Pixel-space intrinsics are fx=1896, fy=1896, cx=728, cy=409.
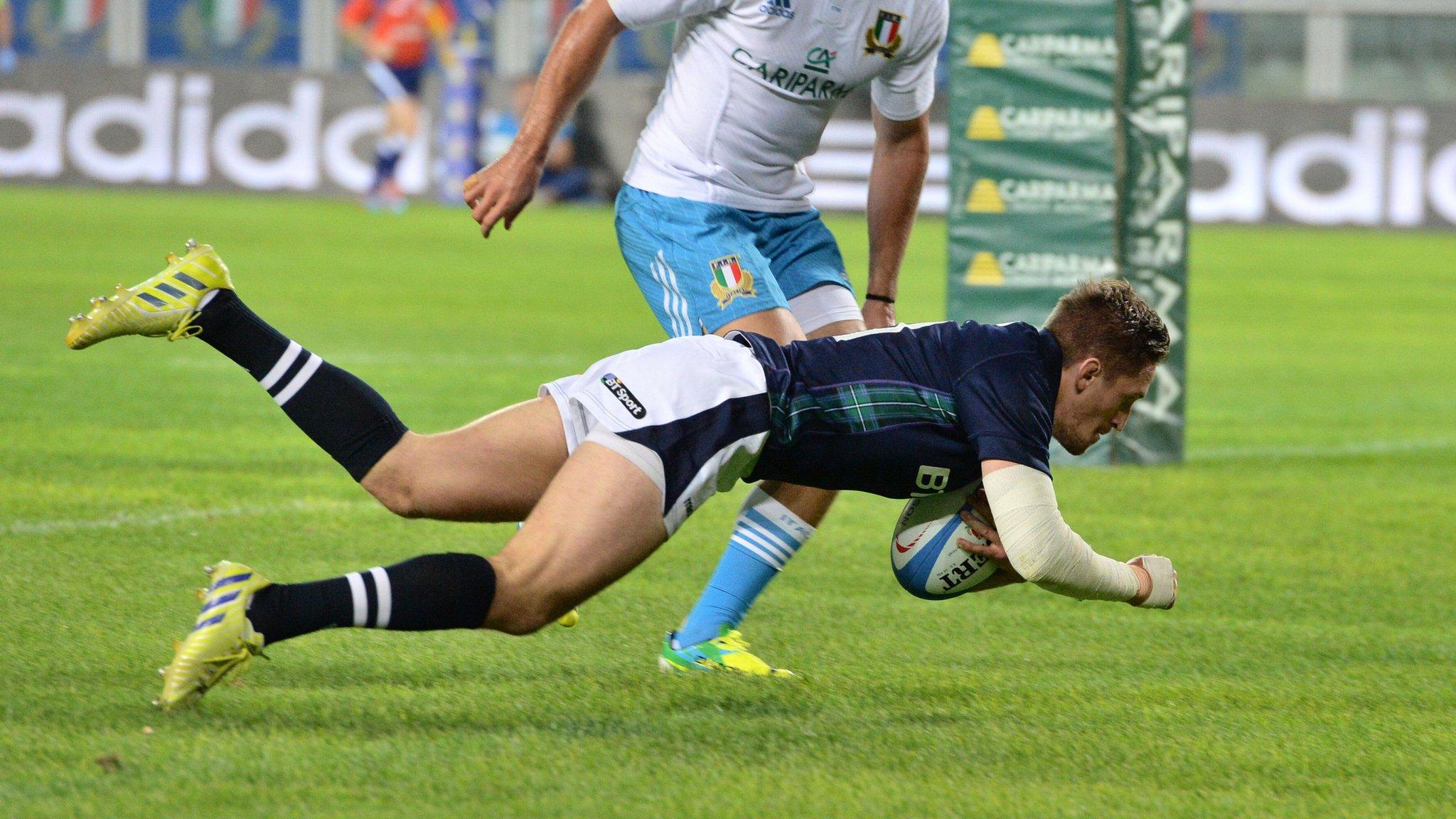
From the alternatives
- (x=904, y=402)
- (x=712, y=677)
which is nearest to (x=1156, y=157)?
(x=904, y=402)

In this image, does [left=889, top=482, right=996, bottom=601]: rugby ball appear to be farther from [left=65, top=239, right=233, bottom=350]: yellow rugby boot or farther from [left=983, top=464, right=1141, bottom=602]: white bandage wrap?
[left=65, top=239, right=233, bottom=350]: yellow rugby boot

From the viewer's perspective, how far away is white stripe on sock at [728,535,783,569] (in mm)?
4449

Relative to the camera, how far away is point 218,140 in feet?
68.8

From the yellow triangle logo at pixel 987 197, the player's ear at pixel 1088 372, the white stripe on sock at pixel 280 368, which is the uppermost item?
the white stripe on sock at pixel 280 368

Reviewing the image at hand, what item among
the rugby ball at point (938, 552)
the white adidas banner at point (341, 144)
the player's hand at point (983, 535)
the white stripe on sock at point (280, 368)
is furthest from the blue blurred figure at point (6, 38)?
the player's hand at point (983, 535)

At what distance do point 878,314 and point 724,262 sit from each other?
0.68 metres

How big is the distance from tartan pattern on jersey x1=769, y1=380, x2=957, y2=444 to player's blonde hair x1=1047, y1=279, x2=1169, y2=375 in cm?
31

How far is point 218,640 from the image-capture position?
3.48 metres

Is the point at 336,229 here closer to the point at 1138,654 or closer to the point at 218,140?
the point at 218,140

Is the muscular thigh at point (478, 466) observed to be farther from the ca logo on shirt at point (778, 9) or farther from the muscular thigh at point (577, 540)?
the ca logo on shirt at point (778, 9)

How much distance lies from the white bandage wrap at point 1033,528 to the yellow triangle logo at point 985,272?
407 centimetres

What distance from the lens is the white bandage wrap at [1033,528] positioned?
3.79 metres

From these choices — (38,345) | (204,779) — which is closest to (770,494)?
(204,779)

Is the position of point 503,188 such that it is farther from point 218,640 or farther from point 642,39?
point 642,39
